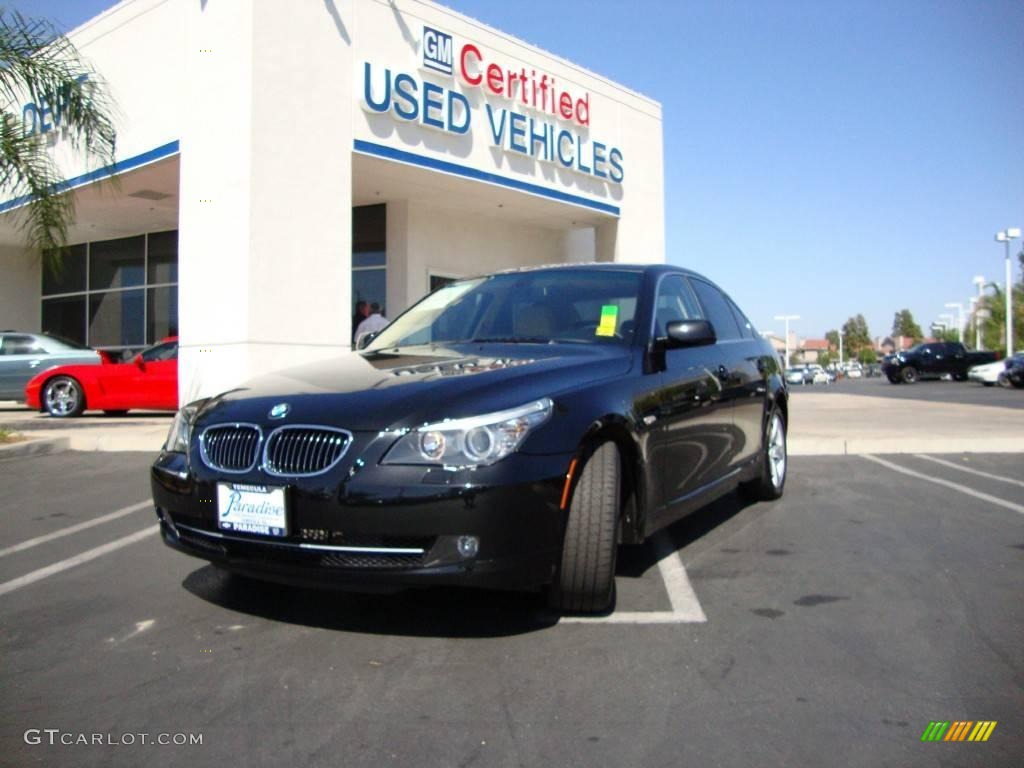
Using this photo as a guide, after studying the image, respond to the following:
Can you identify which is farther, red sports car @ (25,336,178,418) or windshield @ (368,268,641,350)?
red sports car @ (25,336,178,418)

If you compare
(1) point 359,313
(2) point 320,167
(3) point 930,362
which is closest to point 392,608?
(2) point 320,167

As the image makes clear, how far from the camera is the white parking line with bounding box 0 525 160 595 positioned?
13.0 ft

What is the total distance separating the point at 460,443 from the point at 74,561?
2.72 metres

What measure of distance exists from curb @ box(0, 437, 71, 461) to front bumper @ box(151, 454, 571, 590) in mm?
6604

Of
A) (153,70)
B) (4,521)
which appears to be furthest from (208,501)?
(153,70)

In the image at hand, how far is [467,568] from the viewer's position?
109 inches

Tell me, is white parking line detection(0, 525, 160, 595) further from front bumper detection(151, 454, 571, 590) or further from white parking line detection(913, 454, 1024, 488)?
white parking line detection(913, 454, 1024, 488)

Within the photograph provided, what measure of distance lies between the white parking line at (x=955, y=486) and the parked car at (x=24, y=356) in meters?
12.0

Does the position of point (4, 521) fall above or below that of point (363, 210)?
below

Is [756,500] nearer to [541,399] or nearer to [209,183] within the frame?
[541,399]

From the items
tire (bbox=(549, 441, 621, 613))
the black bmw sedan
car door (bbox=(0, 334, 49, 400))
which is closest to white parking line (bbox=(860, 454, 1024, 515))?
the black bmw sedan

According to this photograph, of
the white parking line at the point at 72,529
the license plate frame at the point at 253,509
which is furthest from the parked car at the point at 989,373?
the license plate frame at the point at 253,509

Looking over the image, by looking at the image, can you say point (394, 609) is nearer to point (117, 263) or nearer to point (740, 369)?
point (740, 369)

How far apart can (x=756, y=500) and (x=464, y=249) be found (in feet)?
39.6
